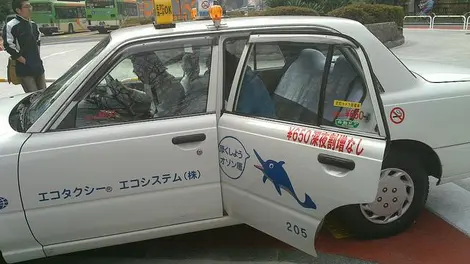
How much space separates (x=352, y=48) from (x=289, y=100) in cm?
65

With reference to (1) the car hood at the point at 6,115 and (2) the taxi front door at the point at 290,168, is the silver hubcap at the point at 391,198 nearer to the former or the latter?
(2) the taxi front door at the point at 290,168

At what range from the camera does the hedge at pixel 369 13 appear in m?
15.0

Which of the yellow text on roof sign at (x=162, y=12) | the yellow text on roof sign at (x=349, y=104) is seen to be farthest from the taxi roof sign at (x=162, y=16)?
the yellow text on roof sign at (x=349, y=104)

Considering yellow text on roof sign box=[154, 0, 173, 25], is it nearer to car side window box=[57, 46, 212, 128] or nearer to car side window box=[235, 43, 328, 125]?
car side window box=[57, 46, 212, 128]

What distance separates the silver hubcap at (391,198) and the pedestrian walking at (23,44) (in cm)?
511

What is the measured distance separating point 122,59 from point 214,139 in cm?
80

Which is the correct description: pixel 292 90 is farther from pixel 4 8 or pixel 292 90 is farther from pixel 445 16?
pixel 4 8

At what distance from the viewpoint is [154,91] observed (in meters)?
3.18

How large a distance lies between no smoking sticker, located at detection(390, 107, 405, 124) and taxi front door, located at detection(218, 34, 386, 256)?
1.60ft

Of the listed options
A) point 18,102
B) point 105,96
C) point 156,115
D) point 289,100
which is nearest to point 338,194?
point 289,100

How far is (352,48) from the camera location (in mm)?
2574

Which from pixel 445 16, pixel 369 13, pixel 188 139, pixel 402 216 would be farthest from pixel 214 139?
pixel 445 16

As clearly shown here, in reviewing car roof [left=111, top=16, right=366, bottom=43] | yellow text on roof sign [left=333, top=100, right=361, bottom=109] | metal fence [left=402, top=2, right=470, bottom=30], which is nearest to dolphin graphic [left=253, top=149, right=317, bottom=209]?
yellow text on roof sign [left=333, top=100, right=361, bottom=109]

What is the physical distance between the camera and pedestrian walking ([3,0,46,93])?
6.10 metres
